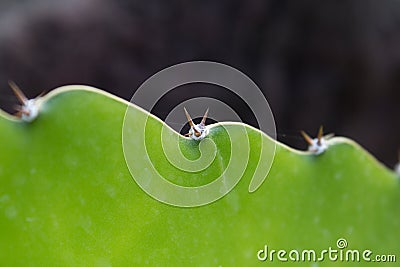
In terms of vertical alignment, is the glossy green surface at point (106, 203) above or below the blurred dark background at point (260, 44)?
below

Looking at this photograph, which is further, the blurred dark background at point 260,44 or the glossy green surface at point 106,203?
the blurred dark background at point 260,44

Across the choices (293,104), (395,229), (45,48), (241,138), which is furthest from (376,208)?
(45,48)

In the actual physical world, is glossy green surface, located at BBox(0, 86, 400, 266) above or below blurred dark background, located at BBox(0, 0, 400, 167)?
below

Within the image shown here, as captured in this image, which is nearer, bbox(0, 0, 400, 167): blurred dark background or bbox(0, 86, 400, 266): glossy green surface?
bbox(0, 86, 400, 266): glossy green surface

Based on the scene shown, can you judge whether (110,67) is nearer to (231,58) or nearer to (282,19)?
(231,58)
